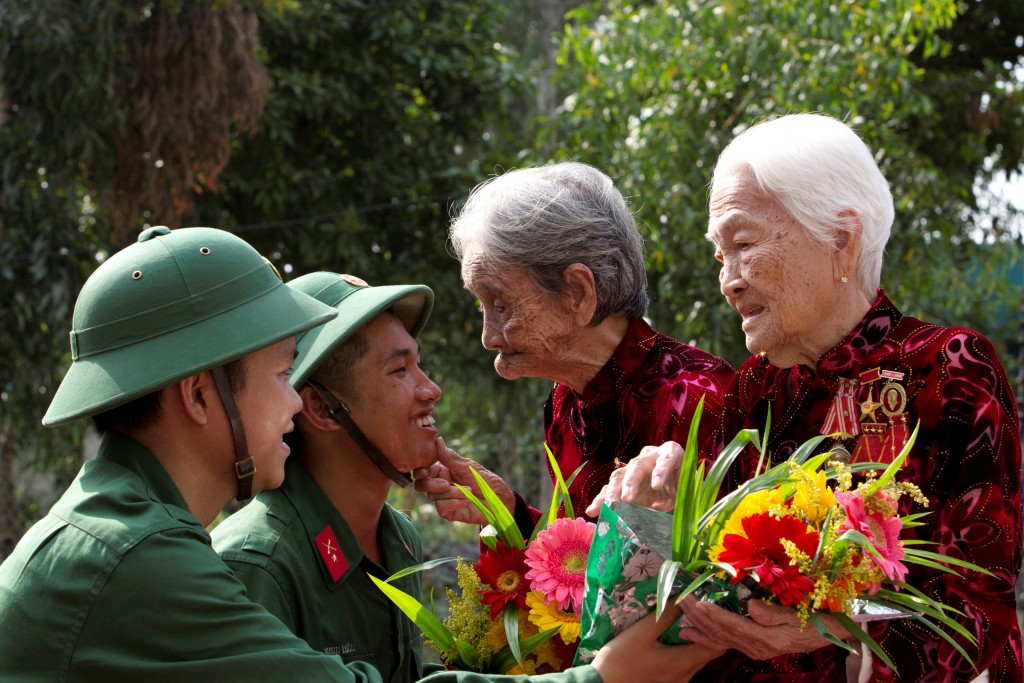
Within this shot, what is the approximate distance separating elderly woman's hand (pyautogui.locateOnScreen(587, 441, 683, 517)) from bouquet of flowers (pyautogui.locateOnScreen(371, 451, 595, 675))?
9 cm

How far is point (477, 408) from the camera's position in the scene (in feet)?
30.4

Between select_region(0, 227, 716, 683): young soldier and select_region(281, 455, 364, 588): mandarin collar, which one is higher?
select_region(0, 227, 716, 683): young soldier

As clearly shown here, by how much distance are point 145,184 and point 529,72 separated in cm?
314

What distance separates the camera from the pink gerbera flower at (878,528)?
6.66 ft

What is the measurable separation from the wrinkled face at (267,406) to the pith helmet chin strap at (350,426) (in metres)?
0.46

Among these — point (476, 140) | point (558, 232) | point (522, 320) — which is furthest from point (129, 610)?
point (476, 140)

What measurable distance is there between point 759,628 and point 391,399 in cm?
117

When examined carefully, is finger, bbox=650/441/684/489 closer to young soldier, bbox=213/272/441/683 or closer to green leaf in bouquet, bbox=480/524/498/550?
green leaf in bouquet, bbox=480/524/498/550

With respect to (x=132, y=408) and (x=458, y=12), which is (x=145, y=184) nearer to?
(x=458, y=12)

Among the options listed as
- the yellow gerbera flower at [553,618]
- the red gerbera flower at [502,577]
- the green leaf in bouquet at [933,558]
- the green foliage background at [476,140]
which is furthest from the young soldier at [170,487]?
the green foliage background at [476,140]

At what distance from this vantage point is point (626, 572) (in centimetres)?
217

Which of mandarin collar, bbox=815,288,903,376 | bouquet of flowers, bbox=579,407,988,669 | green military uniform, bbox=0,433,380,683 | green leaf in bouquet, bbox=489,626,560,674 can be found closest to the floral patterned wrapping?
bouquet of flowers, bbox=579,407,988,669

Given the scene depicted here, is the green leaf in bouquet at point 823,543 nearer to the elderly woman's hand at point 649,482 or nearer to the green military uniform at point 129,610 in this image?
the elderly woman's hand at point 649,482

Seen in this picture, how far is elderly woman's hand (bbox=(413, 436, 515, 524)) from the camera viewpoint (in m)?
2.99
